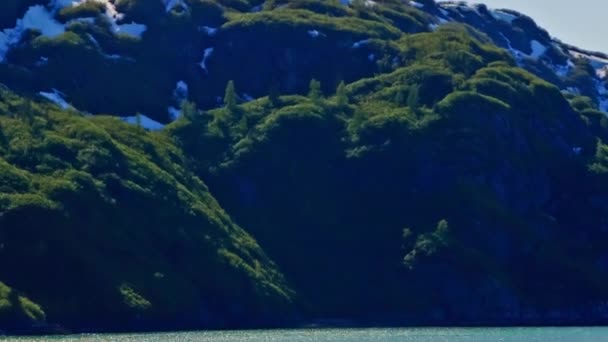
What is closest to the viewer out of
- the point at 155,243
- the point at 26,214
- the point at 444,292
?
the point at 26,214

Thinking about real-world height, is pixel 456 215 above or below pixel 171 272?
above

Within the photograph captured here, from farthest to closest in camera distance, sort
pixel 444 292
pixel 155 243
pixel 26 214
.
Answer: pixel 444 292 < pixel 155 243 < pixel 26 214

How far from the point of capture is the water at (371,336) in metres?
137

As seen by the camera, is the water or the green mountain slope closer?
the water

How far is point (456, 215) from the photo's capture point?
199250 millimetres

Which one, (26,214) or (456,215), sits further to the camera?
(456,215)

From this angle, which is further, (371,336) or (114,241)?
(114,241)

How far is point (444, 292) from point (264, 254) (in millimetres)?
27924

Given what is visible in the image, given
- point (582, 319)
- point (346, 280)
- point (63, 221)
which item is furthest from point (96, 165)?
point (582, 319)

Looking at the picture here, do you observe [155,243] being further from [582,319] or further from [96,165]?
[582,319]

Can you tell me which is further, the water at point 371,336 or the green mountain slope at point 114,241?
the green mountain slope at point 114,241

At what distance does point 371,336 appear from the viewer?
147 metres

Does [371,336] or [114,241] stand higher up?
[371,336]

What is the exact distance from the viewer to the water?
137250mm
